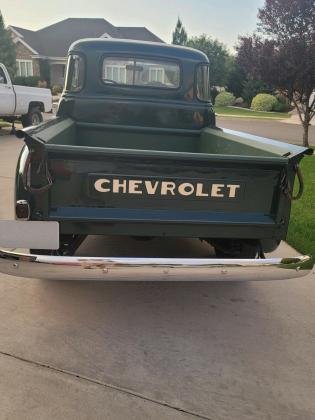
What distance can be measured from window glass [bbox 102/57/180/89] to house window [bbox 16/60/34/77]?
40.2 meters

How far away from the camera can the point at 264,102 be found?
34.9 m

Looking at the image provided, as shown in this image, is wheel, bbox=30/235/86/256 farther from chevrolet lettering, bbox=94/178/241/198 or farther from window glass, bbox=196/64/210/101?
window glass, bbox=196/64/210/101

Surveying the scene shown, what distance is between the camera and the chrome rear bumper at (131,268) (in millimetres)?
2697

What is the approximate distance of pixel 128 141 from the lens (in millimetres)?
4895

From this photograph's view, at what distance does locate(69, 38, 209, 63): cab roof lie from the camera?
4.95 metres

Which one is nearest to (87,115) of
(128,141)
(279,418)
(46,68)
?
(128,141)

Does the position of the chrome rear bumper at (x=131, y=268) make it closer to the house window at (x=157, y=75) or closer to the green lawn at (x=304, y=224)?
the green lawn at (x=304, y=224)

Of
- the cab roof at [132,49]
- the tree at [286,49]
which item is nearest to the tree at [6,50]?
the tree at [286,49]

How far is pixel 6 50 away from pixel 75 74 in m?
34.0

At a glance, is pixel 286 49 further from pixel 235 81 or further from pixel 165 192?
pixel 235 81

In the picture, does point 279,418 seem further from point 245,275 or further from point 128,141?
point 128,141

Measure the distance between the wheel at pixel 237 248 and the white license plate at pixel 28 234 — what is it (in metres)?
1.34

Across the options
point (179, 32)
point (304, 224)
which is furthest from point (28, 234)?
point (179, 32)

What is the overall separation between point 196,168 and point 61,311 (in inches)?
59.2
